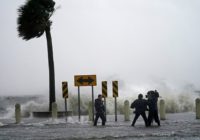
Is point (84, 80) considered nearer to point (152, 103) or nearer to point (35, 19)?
point (152, 103)

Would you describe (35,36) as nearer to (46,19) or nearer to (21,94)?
(46,19)

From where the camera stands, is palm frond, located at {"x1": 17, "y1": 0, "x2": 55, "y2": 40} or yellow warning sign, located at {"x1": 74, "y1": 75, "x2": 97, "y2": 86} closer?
yellow warning sign, located at {"x1": 74, "y1": 75, "x2": 97, "y2": 86}

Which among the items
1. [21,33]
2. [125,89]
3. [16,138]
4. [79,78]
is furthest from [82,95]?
[16,138]

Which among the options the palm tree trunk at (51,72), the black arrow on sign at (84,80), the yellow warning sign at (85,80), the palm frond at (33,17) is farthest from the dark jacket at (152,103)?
the palm frond at (33,17)

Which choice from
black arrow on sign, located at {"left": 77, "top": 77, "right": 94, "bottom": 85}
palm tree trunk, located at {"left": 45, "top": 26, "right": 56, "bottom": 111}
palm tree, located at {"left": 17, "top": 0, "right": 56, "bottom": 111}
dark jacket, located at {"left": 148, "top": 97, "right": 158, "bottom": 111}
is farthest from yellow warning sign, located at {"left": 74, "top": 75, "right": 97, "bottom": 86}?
palm tree, located at {"left": 17, "top": 0, "right": 56, "bottom": 111}

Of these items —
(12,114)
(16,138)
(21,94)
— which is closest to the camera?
(16,138)

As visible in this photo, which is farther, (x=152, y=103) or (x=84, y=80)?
(x=84, y=80)

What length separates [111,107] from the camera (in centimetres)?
4953

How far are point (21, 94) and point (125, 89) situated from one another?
35.4 metres

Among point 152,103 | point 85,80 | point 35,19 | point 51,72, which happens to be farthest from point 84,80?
point 35,19

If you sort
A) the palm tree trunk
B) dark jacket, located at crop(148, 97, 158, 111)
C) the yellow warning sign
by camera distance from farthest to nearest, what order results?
the palm tree trunk → the yellow warning sign → dark jacket, located at crop(148, 97, 158, 111)

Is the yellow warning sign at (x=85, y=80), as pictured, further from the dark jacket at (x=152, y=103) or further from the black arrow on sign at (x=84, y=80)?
the dark jacket at (x=152, y=103)

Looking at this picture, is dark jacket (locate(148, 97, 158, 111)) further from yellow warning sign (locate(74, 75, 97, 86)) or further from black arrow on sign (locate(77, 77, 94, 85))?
black arrow on sign (locate(77, 77, 94, 85))

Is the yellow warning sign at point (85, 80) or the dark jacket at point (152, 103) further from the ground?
the yellow warning sign at point (85, 80)
